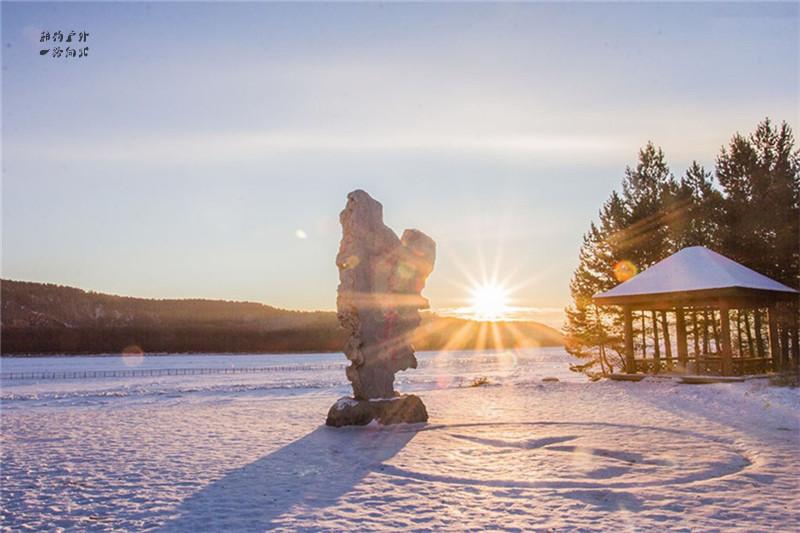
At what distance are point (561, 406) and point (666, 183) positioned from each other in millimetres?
22805

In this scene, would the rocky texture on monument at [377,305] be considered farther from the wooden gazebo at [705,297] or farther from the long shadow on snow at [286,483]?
the wooden gazebo at [705,297]

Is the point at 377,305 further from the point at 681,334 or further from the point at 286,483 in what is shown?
the point at 681,334

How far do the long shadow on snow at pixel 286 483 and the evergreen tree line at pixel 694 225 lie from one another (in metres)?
19.3

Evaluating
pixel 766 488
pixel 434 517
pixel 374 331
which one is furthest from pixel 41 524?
pixel 374 331

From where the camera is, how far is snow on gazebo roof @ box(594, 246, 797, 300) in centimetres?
2280

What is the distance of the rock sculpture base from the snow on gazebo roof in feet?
39.8

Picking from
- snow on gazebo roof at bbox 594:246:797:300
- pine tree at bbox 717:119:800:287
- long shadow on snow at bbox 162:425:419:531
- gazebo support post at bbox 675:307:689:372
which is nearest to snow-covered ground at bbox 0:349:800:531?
long shadow on snow at bbox 162:425:419:531

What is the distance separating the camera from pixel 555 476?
9.44 m

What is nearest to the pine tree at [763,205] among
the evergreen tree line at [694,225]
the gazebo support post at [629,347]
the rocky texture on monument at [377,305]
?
the evergreen tree line at [694,225]

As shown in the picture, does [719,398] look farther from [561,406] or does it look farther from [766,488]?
[766,488]

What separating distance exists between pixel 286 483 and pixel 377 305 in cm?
762

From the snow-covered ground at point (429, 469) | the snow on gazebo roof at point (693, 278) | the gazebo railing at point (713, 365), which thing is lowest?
the snow-covered ground at point (429, 469)

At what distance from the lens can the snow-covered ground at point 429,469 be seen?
747 cm

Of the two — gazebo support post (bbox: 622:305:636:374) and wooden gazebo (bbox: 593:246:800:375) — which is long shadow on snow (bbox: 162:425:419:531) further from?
gazebo support post (bbox: 622:305:636:374)
